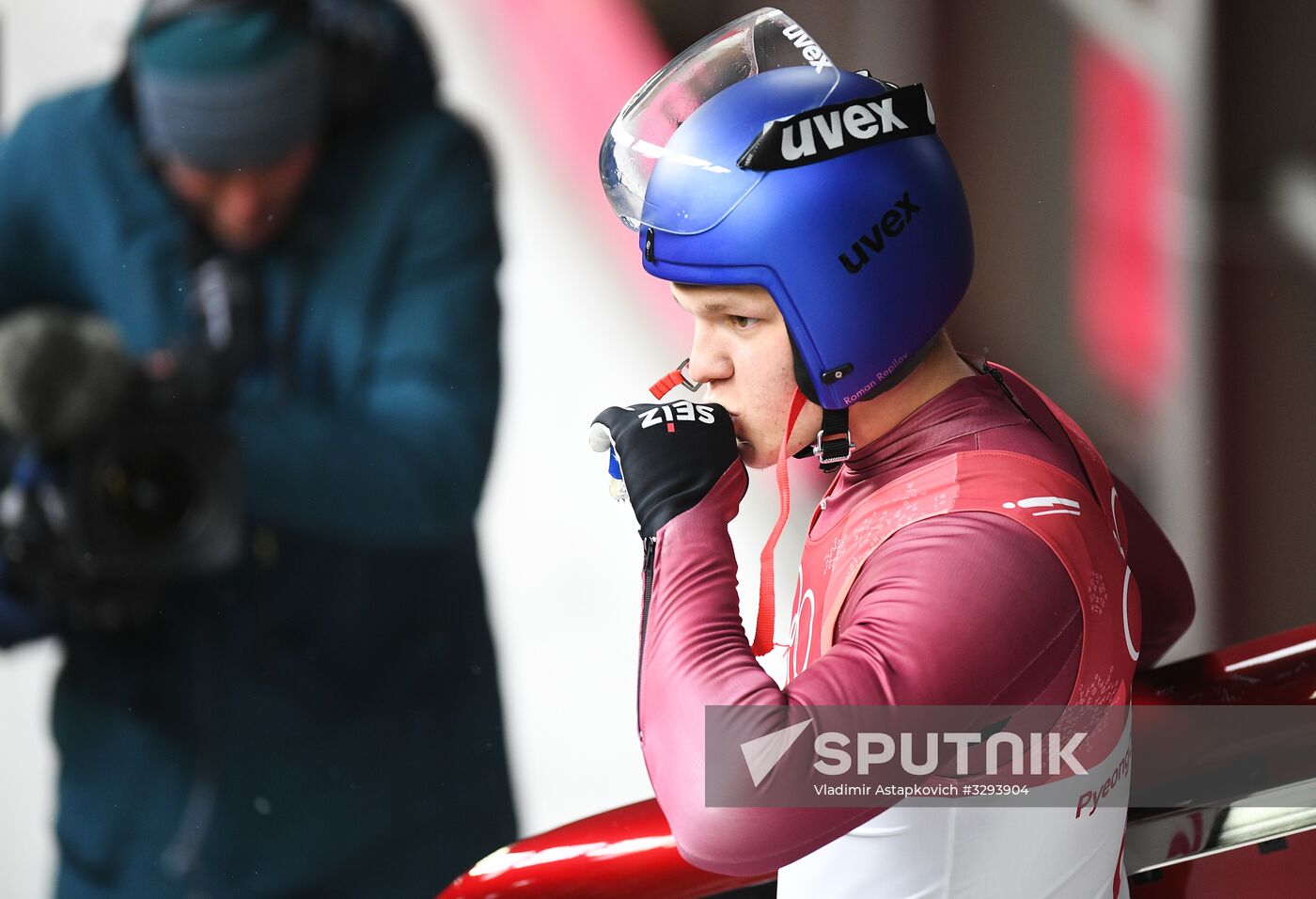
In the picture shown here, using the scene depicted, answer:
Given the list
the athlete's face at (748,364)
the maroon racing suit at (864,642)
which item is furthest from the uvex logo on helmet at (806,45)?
the maroon racing suit at (864,642)

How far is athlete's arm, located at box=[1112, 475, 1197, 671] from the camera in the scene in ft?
3.97

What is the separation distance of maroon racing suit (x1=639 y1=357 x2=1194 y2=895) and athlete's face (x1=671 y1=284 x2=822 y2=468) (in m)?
0.09

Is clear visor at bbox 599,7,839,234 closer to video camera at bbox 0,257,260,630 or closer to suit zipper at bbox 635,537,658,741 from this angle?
suit zipper at bbox 635,537,658,741

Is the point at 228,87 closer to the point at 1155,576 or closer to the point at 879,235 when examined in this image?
the point at 879,235

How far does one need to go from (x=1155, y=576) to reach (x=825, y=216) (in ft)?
1.70

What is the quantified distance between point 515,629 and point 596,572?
7.1 inches

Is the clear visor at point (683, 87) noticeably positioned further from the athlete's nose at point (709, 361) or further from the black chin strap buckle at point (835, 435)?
the black chin strap buckle at point (835, 435)

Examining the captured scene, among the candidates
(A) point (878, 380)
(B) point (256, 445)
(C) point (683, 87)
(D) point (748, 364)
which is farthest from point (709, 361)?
(B) point (256, 445)

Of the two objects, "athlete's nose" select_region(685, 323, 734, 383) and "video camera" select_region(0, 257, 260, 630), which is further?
"video camera" select_region(0, 257, 260, 630)

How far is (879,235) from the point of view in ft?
3.26

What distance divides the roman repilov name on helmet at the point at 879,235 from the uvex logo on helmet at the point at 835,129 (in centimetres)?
6

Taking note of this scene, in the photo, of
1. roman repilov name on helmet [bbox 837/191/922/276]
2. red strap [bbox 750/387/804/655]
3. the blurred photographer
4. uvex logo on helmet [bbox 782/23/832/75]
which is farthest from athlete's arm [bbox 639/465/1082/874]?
the blurred photographer

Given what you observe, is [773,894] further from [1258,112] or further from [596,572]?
[1258,112]

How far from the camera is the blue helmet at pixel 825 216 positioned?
3.24 ft
